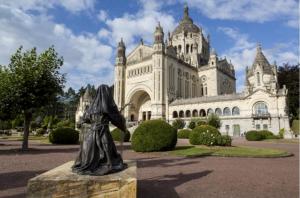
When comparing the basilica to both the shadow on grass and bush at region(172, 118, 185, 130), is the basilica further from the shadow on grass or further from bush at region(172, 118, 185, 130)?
the shadow on grass

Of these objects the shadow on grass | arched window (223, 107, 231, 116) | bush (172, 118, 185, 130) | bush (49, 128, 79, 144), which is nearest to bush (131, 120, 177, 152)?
the shadow on grass

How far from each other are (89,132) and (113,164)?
976 mm

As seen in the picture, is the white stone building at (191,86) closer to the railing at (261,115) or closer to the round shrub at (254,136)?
the railing at (261,115)

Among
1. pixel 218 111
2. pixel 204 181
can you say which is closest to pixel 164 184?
pixel 204 181

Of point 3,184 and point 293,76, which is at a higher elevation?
point 293,76

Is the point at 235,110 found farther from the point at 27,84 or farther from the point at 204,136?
the point at 27,84

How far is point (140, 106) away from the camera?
225 feet

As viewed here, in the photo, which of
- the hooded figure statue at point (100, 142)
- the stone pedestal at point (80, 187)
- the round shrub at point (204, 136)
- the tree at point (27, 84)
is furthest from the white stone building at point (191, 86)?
the stone pedestal at point (80, 187)

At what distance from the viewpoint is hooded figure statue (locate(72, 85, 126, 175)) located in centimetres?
615

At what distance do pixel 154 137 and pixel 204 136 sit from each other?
508 cm

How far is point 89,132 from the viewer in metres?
6.55

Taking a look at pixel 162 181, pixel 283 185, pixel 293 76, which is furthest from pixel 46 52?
pixel 293 76

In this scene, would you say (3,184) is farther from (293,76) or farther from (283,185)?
(293,76)

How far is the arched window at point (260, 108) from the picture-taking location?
153ft
